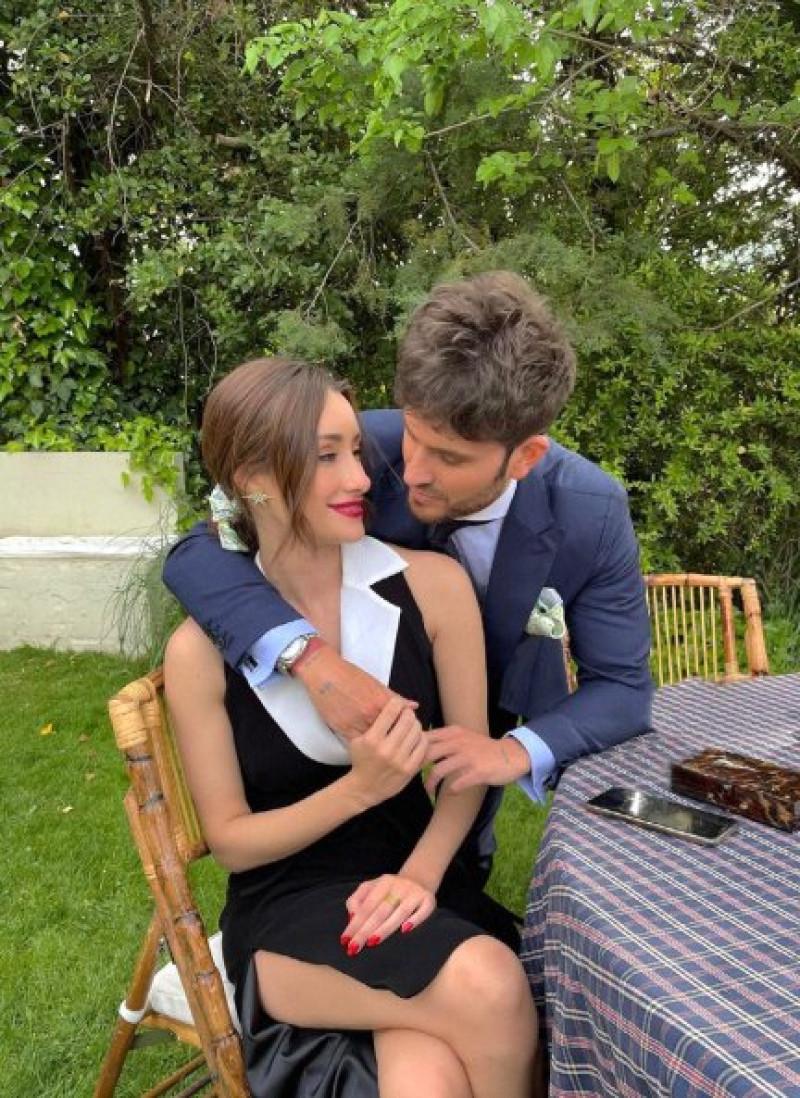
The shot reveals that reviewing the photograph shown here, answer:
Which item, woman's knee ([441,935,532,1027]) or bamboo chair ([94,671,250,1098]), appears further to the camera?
bamboo chair ([94,671,250,1098])

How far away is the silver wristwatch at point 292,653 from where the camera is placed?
5.25ft

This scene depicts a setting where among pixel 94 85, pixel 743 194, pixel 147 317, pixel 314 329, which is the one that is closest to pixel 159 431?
pixel 147 317

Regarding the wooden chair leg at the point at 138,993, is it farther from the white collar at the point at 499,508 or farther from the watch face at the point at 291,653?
the white collar at the point at 499,508

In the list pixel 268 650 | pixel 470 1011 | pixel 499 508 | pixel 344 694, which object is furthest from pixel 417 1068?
pixel 499 508

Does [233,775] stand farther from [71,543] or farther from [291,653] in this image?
[71,543]

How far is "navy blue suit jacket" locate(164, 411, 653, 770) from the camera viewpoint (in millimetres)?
1834

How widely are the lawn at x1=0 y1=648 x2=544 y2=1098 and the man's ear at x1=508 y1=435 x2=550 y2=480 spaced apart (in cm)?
175

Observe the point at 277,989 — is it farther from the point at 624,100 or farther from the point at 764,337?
the point at 764,337

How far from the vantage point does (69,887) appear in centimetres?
329

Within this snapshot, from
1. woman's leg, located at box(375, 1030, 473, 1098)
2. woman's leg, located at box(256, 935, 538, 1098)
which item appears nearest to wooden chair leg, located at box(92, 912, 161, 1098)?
woman's leg, located at box(256, 935, 538, 1098)

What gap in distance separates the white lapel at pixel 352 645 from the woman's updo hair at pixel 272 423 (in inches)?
6.1

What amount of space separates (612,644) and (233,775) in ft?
2.51

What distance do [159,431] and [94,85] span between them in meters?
1.95

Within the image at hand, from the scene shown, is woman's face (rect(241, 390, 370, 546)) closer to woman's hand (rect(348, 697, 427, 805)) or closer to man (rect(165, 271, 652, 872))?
man (rect(165, 271, 652, 872))
